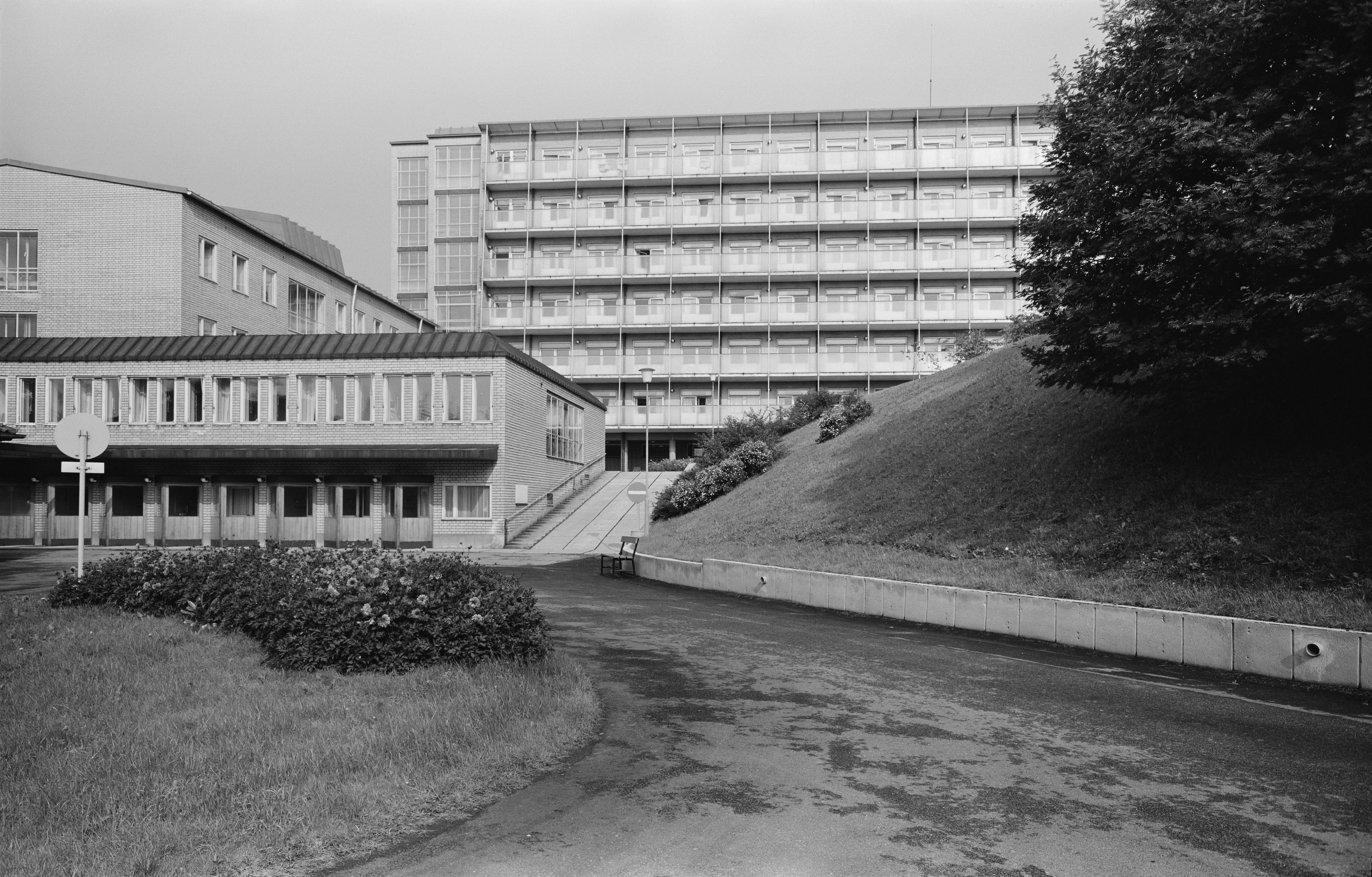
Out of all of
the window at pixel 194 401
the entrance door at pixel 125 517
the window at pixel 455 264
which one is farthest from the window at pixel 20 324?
the window at pixel 455 264

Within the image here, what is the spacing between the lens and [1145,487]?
51.5 feet

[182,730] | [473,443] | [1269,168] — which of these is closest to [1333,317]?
[1269,168]

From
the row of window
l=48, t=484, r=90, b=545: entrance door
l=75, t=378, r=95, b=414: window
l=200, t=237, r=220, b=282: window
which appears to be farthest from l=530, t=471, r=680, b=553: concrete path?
l=200, t=237, r=220, b=282: window

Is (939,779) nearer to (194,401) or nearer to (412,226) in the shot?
(194,401)

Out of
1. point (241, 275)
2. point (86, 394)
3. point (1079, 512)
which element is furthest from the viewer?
point (241, 275)

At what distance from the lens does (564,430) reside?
44156 millimetres

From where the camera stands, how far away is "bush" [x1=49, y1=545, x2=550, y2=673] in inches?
363

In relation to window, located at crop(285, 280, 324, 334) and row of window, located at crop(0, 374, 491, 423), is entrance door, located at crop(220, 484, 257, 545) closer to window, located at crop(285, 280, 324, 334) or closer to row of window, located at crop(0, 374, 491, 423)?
row of window, located at crop(0, 374, 491, 423)

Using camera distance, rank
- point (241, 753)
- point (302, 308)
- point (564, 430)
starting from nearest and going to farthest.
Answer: point (241, 753) → point (564, 430) → point (302, 308)

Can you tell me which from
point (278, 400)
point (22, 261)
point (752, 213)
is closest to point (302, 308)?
point (22, 261)

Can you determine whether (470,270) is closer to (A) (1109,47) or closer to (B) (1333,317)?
(A) (1109,47)

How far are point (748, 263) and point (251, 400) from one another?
30503mm

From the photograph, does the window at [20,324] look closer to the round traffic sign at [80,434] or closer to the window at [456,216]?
the round traffic sign at [80,434]

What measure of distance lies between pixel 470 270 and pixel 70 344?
3198 centimetres
